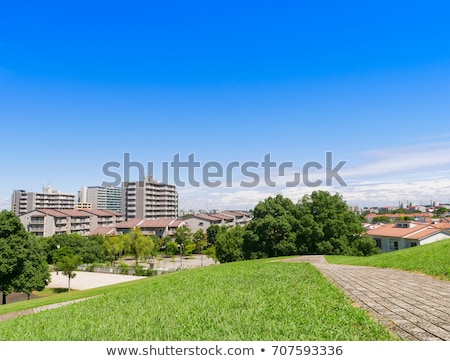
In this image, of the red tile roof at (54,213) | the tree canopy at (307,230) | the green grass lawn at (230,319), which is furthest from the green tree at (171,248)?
the green grass lawn at (230,319)

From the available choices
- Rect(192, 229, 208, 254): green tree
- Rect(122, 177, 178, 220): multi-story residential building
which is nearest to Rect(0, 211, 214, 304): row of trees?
Rect(192, 229, 208, 254): green tree

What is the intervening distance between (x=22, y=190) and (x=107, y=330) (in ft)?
362

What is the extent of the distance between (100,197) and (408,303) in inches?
5544

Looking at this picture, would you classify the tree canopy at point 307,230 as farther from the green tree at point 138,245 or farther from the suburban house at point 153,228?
the suburban house at point 153,228

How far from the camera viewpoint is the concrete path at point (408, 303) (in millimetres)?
4059

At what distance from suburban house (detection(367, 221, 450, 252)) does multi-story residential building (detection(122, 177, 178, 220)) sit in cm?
6226

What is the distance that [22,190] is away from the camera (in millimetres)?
96375

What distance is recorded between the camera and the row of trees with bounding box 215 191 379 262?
26109mm

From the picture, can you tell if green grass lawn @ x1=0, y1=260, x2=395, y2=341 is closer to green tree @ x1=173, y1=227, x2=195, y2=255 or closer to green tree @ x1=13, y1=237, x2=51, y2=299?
green tree @ x1=13, y1=237, x2=51, y2=299

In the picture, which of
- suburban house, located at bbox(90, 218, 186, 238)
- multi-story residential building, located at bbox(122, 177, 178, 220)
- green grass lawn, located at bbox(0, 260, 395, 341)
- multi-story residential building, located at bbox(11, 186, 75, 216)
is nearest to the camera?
green grass lawn, located at bbox(0, 260, 395, 341)

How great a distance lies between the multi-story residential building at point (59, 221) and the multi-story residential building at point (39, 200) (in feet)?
112

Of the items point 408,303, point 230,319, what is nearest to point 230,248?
point 408,303
